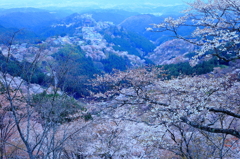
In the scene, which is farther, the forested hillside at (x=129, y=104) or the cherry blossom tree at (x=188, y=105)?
the forested hillside at (x=129, y=104)

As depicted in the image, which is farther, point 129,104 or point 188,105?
point 129,104

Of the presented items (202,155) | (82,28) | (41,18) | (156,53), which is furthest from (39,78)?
(41,18)

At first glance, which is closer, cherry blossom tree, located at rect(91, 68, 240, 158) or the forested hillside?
cherry blossom tree, located at rect(91, 68, 240, 158)

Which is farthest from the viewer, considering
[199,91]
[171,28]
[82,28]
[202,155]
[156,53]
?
[82,28]

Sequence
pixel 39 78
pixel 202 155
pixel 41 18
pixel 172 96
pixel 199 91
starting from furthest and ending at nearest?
pixel 41 18 < pixel 39 78 < pixel 202 155 < pixel 172 96 < pixel 199 91

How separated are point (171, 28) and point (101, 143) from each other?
6.28 metres

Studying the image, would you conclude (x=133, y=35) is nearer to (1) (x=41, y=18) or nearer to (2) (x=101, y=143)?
(1) (x=41, y=18)

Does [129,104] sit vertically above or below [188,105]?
below

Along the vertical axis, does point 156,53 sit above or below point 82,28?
below

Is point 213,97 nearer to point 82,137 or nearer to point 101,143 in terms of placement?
point 101,143

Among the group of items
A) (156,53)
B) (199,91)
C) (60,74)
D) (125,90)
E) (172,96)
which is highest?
(60,74)

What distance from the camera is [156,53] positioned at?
8850 centimetres

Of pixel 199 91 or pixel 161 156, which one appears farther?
pixel 161 156

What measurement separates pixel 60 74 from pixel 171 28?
399cm
